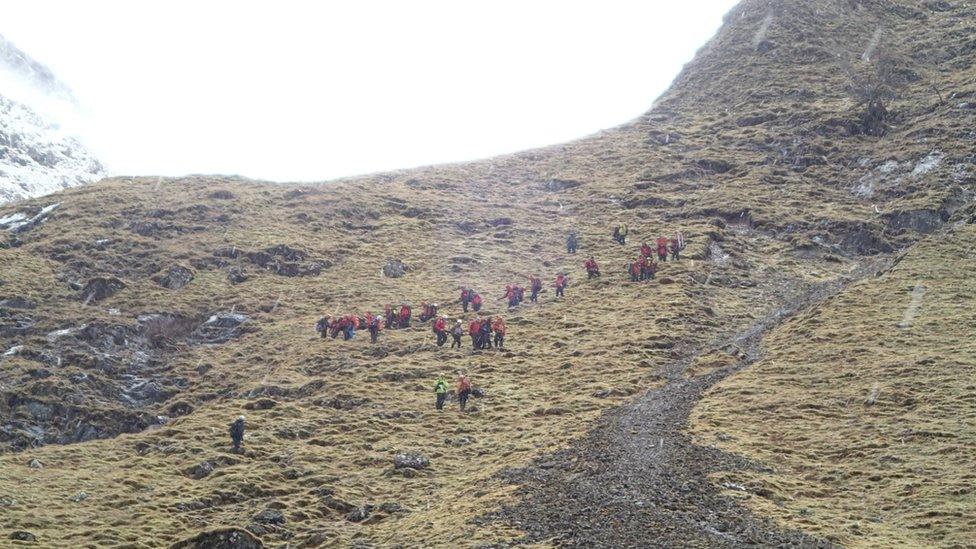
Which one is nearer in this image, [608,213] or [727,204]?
[727,204]

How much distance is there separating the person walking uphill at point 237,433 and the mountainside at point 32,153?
5974 cm

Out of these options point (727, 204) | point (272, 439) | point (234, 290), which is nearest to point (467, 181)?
point (727, 204)

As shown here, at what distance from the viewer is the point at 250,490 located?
91.4 feet

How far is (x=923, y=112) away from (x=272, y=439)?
6028 centimetres

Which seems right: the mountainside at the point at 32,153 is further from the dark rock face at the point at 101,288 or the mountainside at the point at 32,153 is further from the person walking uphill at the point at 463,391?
the person walking uphill at the point at 463,391

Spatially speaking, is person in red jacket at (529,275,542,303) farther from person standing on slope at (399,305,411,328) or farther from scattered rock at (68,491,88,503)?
scattered rock at (68,491,88,503)

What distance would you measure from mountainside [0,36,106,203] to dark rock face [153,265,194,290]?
37987 millimetres

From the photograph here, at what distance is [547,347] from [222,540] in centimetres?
2256

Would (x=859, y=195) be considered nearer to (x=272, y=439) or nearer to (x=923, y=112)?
(x=923, y=112)

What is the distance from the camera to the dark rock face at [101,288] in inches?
1825

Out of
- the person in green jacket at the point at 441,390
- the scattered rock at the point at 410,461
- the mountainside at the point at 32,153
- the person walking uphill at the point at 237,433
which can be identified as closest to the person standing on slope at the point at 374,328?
the person in green jacket at the point at 441,390

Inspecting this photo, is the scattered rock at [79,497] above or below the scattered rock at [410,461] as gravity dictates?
above

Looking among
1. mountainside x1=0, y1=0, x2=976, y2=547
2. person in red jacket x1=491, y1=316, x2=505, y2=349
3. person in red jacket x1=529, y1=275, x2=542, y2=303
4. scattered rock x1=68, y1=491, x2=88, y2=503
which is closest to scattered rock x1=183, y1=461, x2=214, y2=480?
mountainside x1=0, y1=0, x2=976, y2=547

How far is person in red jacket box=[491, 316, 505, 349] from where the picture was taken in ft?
136
